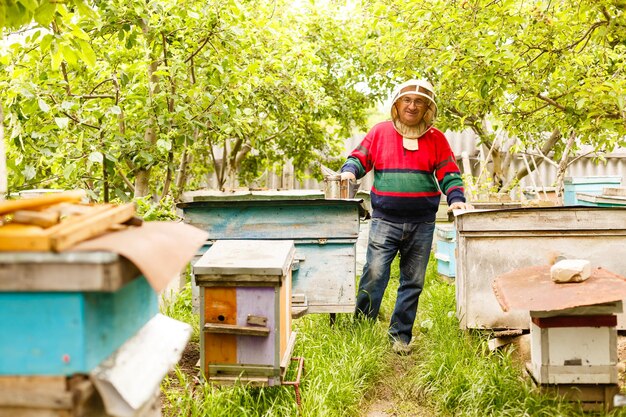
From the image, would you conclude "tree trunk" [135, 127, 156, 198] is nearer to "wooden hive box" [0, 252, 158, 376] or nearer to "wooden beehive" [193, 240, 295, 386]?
"wooden beehive" [193, 240, 295, 386]

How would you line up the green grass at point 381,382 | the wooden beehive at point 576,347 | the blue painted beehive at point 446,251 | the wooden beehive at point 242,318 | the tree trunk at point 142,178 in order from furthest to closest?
the blue painted beehive at point 446,251 → the tree trunk at point 142,178 → the green grass at point 381,382 → the wooden beehive at point 576,347 → the wooden beehive at point 242,318

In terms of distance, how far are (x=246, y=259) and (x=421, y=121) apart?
2.38m

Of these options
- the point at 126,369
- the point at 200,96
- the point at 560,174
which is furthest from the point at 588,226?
the point at 560,174

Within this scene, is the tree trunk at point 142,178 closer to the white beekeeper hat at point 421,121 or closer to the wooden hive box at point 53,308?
the white beekeeper hat at point 421,121

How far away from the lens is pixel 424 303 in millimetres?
6645

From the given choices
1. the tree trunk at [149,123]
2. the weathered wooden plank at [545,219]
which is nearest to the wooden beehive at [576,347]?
the weathered wooden plank at [545,219]

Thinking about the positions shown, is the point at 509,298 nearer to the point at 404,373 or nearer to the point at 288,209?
the point at 404,373

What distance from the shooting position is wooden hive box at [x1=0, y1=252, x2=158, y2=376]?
1.66 m

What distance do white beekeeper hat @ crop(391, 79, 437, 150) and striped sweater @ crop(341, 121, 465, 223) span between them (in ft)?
0.15

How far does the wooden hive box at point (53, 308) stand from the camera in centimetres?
166

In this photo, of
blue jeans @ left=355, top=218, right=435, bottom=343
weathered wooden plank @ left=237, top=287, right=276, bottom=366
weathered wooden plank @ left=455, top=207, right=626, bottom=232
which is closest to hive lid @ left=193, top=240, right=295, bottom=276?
weathered wooden plank @ left=237, top=287, right=276, bottom=366

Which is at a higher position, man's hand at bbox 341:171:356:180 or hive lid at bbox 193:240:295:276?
man's hand at bbox 341:171:356:180

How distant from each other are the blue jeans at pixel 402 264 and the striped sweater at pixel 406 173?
0.10m

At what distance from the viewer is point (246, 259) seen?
3371 mm
